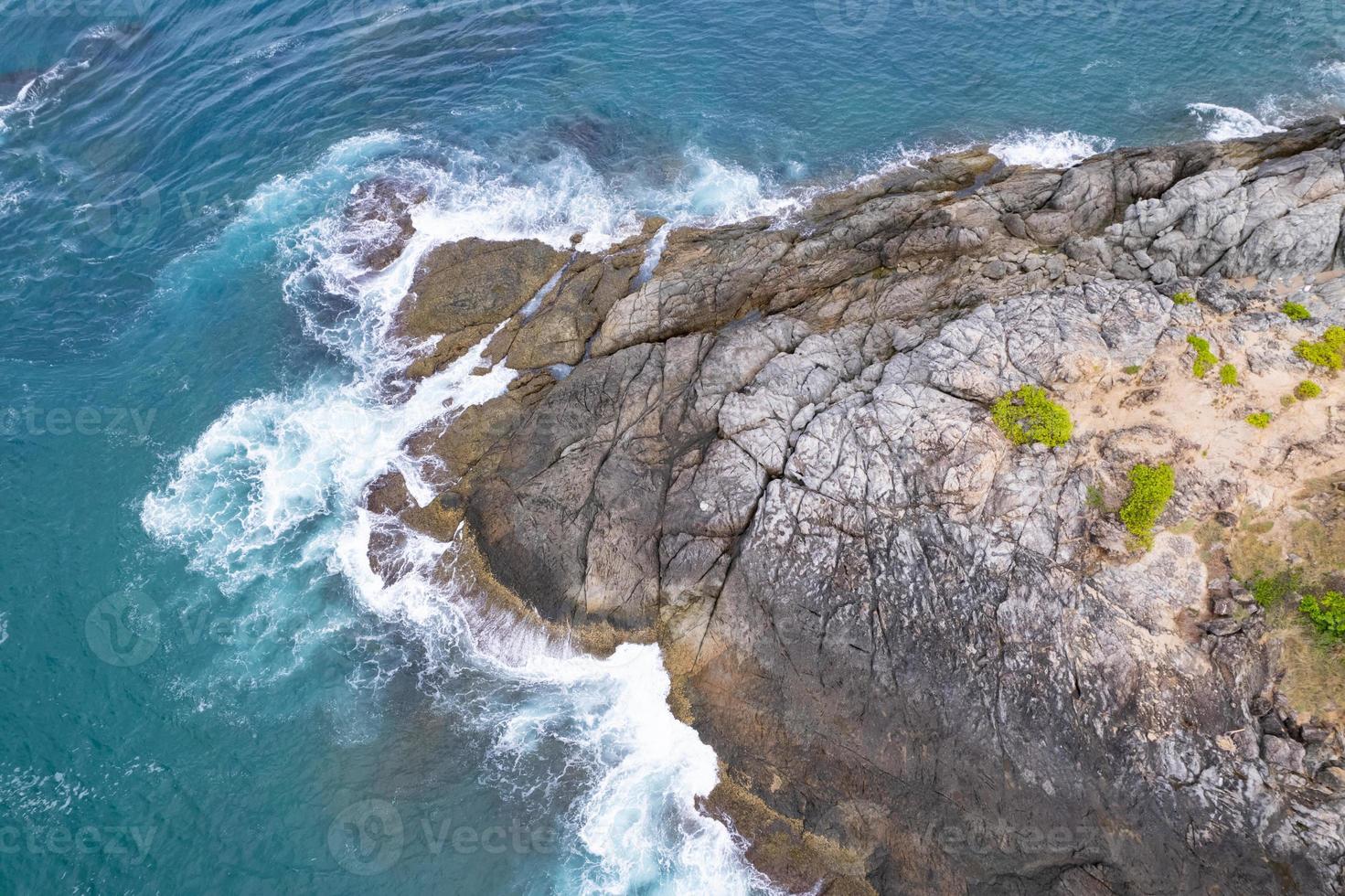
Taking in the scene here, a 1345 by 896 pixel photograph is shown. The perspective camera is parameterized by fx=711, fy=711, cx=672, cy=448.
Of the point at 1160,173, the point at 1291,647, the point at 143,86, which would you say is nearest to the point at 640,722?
the point at 1291,647

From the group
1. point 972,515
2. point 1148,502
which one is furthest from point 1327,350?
point 972,515

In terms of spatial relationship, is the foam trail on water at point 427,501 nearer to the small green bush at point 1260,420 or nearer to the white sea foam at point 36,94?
the white sea foam at point 36,94

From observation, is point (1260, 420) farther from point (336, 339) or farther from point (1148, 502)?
point (336, 339)

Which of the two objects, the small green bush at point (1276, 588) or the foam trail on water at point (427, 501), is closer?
the small green bush at point (1276, 588)

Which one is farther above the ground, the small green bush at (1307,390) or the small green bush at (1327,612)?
the small green bush at (1307,390)
